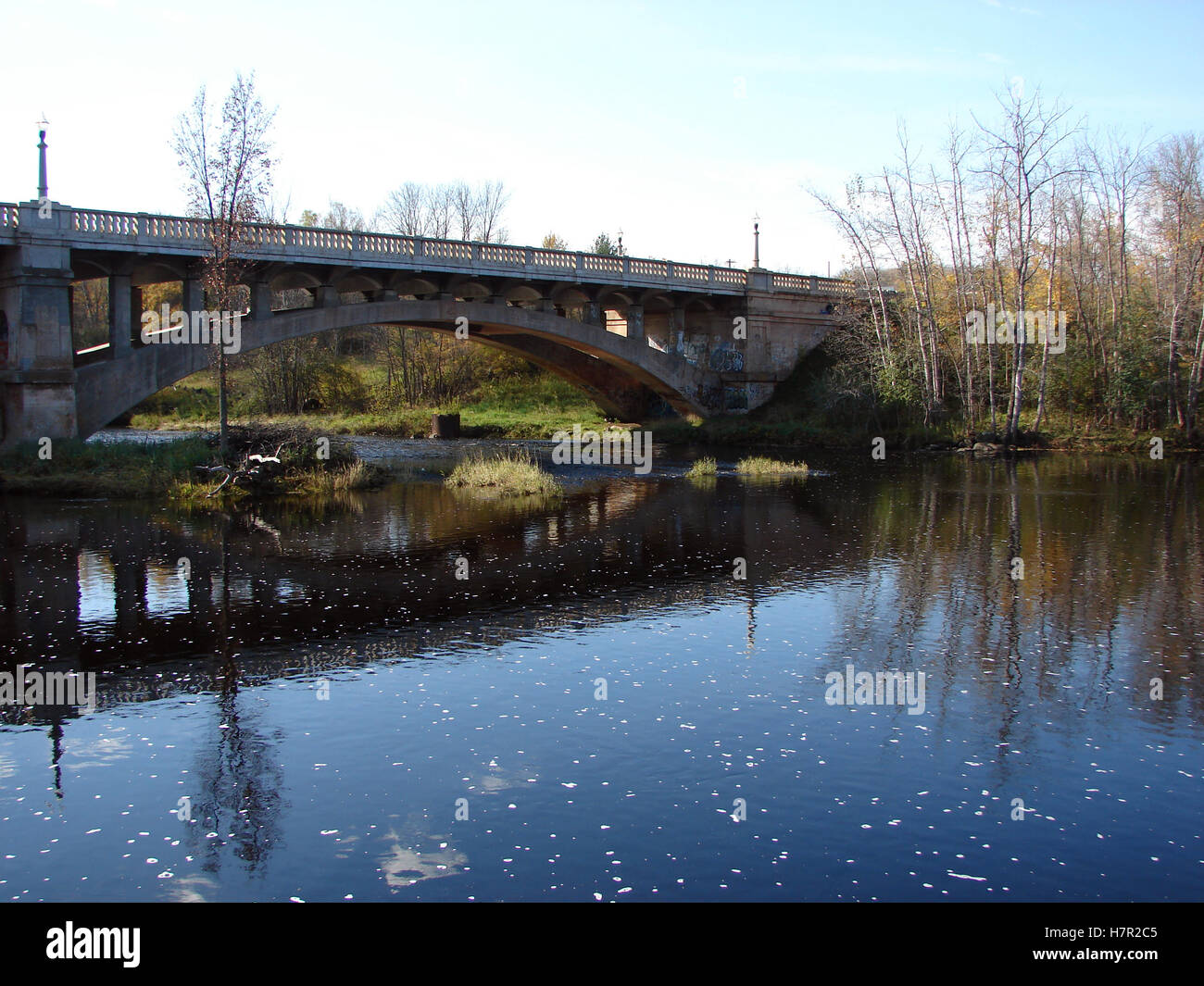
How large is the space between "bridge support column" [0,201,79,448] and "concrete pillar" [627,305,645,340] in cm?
2349

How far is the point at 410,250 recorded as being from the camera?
35.9 meters

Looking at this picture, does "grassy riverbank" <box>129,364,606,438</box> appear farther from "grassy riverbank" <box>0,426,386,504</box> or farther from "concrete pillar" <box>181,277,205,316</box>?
"grassy riverbank" <box>0,426,386,504</box>

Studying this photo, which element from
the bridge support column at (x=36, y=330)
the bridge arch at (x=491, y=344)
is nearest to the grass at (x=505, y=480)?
the bridge arch at (x=491, y=344)

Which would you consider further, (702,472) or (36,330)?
(702,472)

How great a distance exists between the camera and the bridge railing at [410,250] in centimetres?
2767

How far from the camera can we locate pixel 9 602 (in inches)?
527

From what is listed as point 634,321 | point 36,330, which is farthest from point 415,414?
point 36,330

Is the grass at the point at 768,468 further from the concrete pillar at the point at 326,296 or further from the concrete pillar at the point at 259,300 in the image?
the concrete pillar at the point at 259,300

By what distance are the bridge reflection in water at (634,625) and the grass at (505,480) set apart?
2870 mm

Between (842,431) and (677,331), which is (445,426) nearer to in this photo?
(677,331)

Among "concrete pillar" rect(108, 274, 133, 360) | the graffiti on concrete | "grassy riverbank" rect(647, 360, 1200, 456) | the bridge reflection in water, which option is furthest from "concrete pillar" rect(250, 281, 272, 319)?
the graffiti on concrete

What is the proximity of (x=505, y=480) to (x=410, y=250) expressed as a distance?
12952 millimetres

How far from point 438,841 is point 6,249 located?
25270 millimetres
